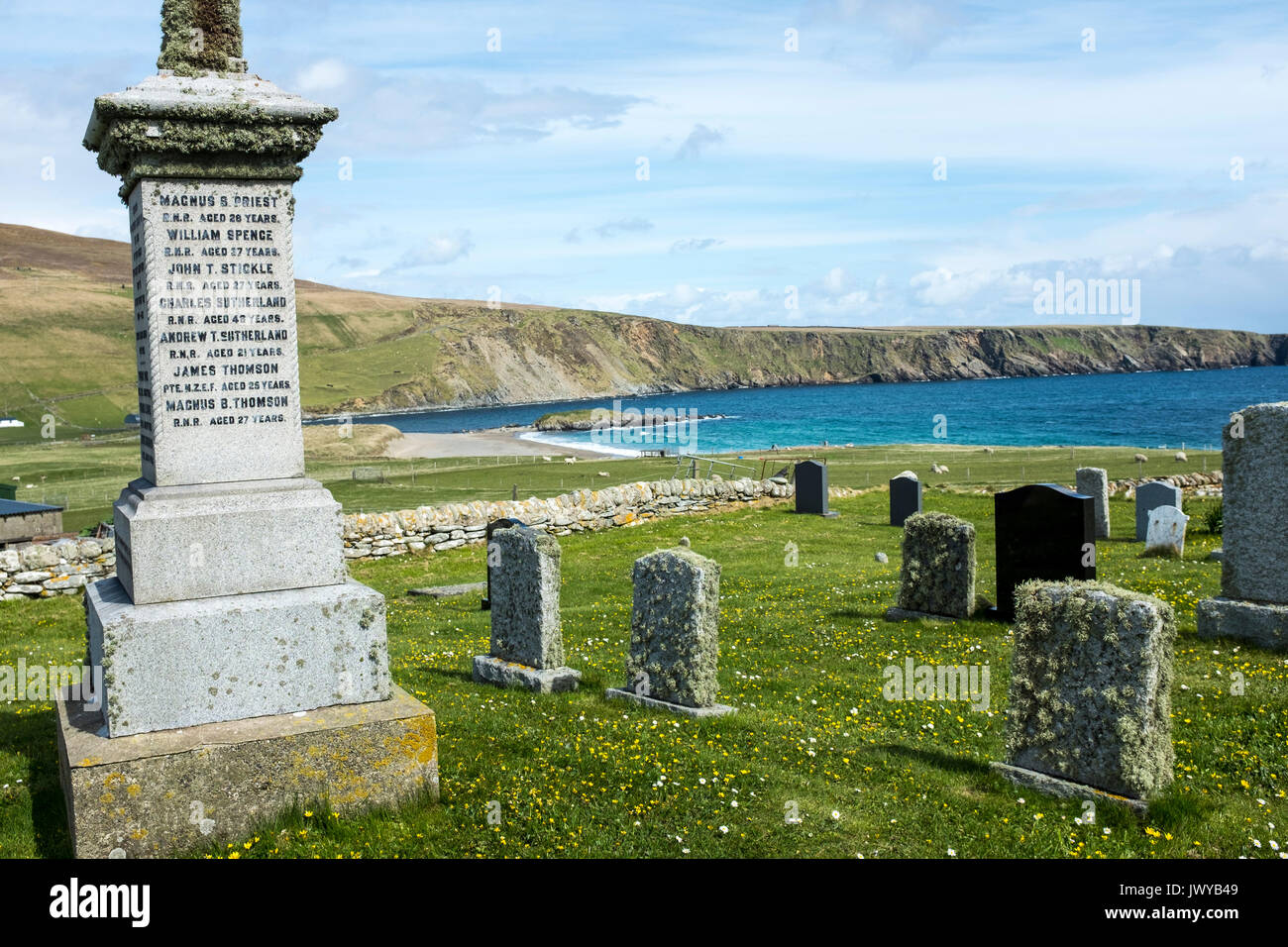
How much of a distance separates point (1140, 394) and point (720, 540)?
15934 centimetres

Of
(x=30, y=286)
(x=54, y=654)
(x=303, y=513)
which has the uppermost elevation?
(x=30, y=286)

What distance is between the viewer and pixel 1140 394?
159 m

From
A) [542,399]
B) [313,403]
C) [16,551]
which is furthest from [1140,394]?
[16,551]

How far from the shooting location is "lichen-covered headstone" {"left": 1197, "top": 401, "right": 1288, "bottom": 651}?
9.15 metres

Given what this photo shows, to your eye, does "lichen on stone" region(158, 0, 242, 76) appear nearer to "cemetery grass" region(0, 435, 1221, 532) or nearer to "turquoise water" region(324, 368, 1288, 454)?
"cemetery grass" region(0, 435, 1221, 532)

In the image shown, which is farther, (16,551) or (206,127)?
(16,551)

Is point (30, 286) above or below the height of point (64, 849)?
above

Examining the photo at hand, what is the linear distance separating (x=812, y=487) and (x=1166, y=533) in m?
8.93

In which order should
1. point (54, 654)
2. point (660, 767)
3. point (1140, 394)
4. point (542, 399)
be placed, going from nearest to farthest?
point (660, 767) → point (54, 654) → point (1140, 394) → point (542, 399)

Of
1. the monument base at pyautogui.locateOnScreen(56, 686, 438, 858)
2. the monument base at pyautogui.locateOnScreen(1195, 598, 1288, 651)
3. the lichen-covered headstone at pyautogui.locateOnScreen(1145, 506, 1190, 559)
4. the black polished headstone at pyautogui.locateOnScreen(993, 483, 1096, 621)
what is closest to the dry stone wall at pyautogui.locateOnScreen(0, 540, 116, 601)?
the monument base at pyautogui.locateOnScreen(56, 686, 438, 858)

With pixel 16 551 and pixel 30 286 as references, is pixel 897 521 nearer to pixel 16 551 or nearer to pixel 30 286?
pixel 16 551

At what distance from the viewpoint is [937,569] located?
11391 mm

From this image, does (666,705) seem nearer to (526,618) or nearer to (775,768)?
(775,768)

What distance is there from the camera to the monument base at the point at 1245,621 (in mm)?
9141
